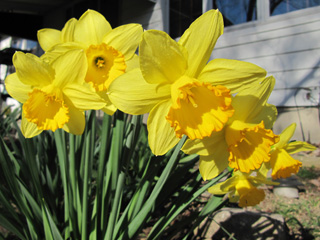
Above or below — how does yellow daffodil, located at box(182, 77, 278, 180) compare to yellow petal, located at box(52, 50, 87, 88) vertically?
below

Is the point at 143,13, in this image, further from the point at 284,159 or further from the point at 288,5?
the point at 284,159

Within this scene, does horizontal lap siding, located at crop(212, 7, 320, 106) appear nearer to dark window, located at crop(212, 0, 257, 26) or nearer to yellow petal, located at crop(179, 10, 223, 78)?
dark window, located at crop(212, 0, 257, 26)

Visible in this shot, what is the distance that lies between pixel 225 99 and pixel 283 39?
363 centimetres

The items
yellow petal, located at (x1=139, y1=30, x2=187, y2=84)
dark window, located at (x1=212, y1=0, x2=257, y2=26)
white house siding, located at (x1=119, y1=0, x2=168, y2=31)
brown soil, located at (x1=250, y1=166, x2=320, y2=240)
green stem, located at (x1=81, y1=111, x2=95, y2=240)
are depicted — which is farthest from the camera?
white house siding, located at (x1=119, y1=0, x2=168, y2=31)

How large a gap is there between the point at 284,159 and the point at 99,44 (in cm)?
80

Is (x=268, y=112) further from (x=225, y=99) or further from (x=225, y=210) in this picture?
(x=225, y=210)

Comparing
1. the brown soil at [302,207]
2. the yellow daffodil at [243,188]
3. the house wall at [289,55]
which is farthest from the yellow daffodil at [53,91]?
the house wall at [289,55]

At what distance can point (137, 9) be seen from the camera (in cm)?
522

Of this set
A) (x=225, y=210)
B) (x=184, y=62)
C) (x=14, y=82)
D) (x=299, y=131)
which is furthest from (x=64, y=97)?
(x=299, y=131)

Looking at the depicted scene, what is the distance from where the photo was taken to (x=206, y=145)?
657 mm

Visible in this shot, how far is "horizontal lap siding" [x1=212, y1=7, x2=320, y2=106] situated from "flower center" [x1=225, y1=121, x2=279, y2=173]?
325cm

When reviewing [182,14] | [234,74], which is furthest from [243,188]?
[182,14]

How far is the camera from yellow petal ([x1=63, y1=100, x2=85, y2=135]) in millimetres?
824

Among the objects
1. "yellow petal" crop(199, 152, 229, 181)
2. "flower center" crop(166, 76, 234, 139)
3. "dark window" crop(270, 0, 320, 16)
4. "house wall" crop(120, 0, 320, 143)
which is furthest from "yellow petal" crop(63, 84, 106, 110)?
"dark window" crop(270, 0, 320, 16)
